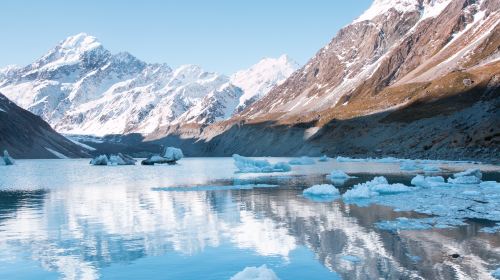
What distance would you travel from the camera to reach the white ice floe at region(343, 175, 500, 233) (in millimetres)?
26500

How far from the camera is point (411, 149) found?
12300 centimetres

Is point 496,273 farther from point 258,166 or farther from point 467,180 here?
point 258,166

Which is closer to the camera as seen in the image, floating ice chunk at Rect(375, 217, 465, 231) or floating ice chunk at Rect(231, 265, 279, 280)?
floating ice chunk at Rect(231, 265, 279, 280)

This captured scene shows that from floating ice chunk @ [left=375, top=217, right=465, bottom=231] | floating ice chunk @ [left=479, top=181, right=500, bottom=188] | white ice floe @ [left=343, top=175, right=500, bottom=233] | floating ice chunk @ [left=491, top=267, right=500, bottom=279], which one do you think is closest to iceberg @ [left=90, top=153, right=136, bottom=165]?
white ice floe @ [left=343, top=175, right=500, bottom=233]

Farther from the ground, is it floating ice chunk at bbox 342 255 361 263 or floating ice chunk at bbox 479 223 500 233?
floating ice chunk at bbox 479 223 500 233

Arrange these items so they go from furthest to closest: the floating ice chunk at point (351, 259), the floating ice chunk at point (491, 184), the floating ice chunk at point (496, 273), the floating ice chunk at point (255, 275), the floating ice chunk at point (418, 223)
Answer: the floating ice chunk at point (491, 184) < the floating ice chunk at point (418, 223) < the floating ice chunk at point (351, 259) < the floating ice chunk at point (496, 273) < the floating ice chunk at point (255, 275)

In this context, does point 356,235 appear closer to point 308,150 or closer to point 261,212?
point 261,212

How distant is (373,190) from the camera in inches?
1615

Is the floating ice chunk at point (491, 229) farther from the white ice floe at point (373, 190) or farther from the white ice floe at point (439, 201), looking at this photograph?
the white ice floe at point (373, 190)

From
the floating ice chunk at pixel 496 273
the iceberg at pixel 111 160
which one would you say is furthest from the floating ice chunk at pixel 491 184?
the iceberg at pixel 111 160

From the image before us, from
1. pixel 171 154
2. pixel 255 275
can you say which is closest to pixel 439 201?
pixel 255 275

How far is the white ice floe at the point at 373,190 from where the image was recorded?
127ft

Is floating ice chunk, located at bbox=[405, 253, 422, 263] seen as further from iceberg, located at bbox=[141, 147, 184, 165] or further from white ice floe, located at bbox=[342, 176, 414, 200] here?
iceberg, located at bbox=[141, 147, 184, 165]

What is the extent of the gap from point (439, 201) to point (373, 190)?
263 inches
